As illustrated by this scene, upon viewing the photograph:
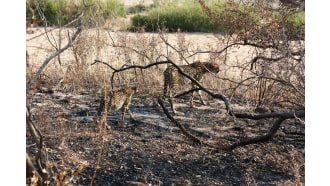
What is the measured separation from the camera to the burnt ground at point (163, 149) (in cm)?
479

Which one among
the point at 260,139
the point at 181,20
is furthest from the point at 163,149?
the point at 181,20

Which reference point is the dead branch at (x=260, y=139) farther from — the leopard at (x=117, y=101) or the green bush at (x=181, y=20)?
the green bush at (x=181, y=20)

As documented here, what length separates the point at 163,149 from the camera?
5.39 meters

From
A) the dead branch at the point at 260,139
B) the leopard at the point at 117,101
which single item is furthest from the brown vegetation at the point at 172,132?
the leopard at the point at 117,101

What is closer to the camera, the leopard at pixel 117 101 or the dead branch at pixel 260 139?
the dead branch at pixel 260 139

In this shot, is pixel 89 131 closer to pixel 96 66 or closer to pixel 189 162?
pixel 189 162

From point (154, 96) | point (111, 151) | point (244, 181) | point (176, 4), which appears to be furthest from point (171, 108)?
point (176, 4)

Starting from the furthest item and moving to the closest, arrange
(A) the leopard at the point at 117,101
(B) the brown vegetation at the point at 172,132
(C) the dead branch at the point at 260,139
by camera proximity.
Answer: (A) the leopard at the point at 117,101 → (C) the dead branch at the point at 260,139 → (B) the brown vegetation at the point at 172,132

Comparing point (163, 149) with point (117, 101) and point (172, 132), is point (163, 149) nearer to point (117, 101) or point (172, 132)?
point (172, 132)

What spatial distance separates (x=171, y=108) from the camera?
266 inches

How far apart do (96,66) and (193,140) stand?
9.65ft

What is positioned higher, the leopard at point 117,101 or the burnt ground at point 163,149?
the leopard at point 117,101

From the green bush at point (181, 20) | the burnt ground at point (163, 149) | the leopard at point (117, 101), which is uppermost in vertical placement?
the green bush at point (181, 20)

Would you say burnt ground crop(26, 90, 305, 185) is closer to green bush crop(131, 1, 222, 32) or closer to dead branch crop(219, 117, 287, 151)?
dead branch crop(219, 117, 287, 151)
